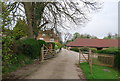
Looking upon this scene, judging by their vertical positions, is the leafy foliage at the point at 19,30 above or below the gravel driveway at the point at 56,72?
above

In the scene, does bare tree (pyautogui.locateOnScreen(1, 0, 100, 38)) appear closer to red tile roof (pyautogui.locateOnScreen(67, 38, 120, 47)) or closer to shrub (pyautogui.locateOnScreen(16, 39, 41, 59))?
shrub (pyautogui.locateOnScreen(16, 39, 41, 59))

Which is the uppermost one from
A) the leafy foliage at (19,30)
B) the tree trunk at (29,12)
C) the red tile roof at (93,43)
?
the tree trunk at (29,12)

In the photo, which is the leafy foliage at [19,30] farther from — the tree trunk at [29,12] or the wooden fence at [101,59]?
the wooden fence at [101,59]

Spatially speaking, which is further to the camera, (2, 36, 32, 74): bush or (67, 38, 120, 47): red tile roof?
(67, 38, 120, 47): red tile roof

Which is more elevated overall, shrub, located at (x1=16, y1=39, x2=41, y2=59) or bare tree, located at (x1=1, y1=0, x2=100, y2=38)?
bare tree, located at (x1=1, y1=0, x2=100, y2=38)

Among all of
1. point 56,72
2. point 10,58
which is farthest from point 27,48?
point 56,72

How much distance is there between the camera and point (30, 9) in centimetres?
1302

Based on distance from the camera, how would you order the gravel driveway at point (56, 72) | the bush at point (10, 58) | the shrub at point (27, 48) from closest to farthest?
the bush at point (10, 58) < the gravel driveway at point (56, 72) < the shrub at point (27, 48)

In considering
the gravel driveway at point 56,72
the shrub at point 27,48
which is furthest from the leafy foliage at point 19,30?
the gravel driveway at point 56,72

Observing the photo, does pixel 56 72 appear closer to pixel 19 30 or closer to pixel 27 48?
pixel 19 30

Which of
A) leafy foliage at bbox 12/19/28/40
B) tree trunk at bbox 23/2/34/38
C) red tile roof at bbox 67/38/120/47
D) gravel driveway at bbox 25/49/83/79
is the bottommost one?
gravel driveway at bbox 25/49/83/79

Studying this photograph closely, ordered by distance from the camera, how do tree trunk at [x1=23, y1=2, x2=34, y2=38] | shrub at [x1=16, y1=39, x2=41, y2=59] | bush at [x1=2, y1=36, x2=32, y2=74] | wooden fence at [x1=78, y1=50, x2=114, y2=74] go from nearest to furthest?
bush at [x1=2, y1=36, x2=32, y2=74] < shrub at [x1=16, y1=39, x2=41, y2=59] < wooden fence at [x1=78, y1=50, x2=114, y2=74] < tree trunk at [x1=23, y1=2, x2=34, y2=38]

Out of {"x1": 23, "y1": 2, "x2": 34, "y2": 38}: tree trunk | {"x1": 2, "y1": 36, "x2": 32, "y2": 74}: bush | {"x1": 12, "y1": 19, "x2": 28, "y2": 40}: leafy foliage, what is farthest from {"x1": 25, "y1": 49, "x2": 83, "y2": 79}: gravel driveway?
{"x1": 23, "y1": 2, "x2": 34, "y2": 38}: tree trunk

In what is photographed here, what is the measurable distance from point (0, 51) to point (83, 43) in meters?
39.7
